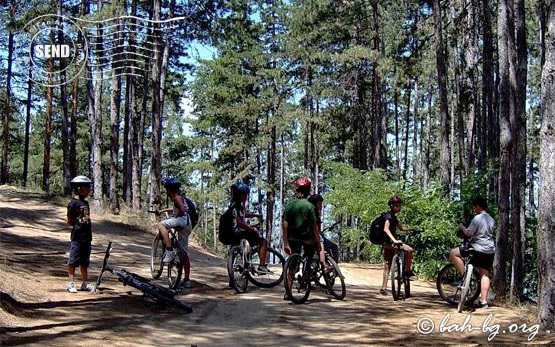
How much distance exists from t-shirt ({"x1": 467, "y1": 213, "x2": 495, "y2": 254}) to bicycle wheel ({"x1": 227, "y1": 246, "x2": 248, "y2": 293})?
3.75 metres

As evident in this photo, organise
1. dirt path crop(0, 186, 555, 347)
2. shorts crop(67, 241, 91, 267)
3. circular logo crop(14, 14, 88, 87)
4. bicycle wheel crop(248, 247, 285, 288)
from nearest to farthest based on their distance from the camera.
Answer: dirt path crop(0, 186, 555, 347), shorts crop(67, 241, 91, 267), bicycle wheel crop(248, 247, 285, 288), circular logo crop(14, 14, 88, 87)

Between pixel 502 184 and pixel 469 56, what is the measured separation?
13.6m

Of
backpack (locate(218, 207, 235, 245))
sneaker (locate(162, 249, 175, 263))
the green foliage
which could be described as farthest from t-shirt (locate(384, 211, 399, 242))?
the green foliage

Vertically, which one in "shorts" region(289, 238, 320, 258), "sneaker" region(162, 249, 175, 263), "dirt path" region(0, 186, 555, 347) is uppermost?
"shorts" region(289, 238, 320, 258)

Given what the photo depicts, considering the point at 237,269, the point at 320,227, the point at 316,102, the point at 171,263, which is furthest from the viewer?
the point at 316,102

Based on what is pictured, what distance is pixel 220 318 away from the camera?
23.4 ft

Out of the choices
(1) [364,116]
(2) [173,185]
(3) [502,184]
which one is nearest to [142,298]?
(2) [173,185]

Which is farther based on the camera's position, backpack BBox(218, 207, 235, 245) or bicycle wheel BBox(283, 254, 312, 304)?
backpack BBox(218, 207, 235, 245)

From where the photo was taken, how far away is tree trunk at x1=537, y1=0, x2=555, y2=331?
6.82m

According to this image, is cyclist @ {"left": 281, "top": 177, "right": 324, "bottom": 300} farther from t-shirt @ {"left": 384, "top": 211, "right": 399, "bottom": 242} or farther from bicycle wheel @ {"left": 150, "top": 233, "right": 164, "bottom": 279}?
bicycle wheel @ {"left": 150, "top": 233, "right": 164, "bottom": 279}

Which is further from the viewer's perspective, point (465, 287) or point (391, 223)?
point (391, 223)

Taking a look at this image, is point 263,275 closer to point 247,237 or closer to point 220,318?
point 247,237

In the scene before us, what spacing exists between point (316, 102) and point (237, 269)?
31456mm

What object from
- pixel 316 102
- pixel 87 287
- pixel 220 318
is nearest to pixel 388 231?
pixel 220 318
